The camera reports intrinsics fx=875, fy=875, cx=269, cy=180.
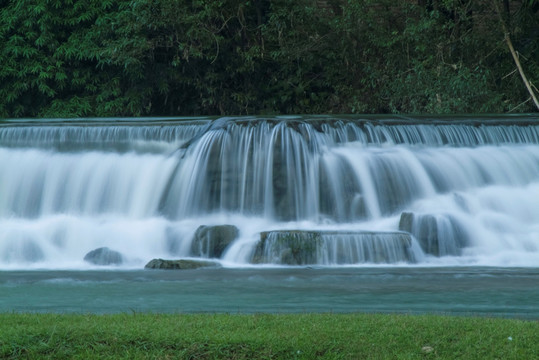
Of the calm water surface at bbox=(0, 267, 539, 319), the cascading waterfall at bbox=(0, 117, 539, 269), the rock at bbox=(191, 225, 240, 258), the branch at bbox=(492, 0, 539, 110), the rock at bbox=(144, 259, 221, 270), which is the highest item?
the branch at bbox=(492, 0, 539, 110)

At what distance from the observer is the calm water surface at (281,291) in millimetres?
7758

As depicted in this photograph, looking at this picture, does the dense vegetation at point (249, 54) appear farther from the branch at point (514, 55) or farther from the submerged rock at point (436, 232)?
the submerged rock at point (436, 232)

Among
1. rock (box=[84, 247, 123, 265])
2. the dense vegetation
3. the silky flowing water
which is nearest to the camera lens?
the silky flowing water

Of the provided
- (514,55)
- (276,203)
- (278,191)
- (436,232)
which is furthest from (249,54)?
(436,232)

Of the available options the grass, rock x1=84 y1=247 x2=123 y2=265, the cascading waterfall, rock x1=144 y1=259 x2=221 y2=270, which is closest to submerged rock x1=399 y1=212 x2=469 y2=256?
the cascading waterfall

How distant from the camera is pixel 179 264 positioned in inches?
430

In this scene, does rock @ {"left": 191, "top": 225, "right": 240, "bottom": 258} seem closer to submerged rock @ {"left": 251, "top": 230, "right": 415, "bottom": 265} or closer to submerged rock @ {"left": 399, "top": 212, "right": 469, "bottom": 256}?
submerged rock @ {"left": 251, "top": 230, "right": 415, "bottom": 265}

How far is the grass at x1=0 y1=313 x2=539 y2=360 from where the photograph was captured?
17.1ft

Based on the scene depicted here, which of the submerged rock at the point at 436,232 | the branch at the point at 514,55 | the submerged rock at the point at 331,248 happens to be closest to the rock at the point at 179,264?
the submerged rock at the point at 331,248

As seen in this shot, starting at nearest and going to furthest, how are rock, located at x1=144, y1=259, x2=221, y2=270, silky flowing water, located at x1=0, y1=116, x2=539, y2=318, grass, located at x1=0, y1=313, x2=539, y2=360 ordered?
grass, located at x1=0, y1=313, x2=539, y2=360, silky flowing water, located at x1=0, y1=116, x2=539, y2=318, rock, located at x1=144, y1=259, x2=221, y2=270

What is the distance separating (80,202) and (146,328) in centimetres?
817

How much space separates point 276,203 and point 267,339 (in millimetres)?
7566

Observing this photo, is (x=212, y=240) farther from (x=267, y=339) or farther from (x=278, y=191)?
(x=267, y=339)

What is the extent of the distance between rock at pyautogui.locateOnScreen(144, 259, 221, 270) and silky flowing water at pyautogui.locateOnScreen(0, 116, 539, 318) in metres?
0.25
